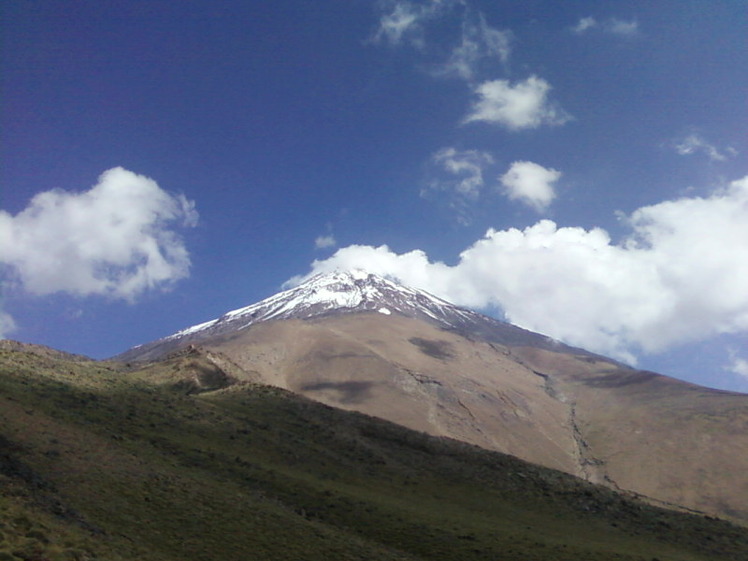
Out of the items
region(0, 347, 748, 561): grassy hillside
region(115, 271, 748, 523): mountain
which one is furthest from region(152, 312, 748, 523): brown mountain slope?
region(0, 347, 748, 561): grassy hillside

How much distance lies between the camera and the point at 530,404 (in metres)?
147

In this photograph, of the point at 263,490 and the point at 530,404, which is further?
the point at 530,404

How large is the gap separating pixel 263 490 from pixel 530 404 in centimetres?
12789

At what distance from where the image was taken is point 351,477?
3609 centimetres

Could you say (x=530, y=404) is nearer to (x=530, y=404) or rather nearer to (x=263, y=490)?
(x=530, y=404)

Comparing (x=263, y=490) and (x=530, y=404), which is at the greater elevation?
(x=530, y=404)

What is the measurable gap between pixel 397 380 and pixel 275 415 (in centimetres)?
9012

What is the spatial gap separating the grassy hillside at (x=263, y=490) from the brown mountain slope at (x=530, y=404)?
158ft

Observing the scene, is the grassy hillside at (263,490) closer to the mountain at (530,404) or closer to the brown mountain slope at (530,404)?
the brown mountain slope at (530,404)

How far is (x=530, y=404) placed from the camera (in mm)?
146750

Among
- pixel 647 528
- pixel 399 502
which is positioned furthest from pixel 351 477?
pixel 647 528

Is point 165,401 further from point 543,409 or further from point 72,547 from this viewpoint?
point 543,409

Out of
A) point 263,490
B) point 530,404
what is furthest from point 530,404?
point 263,490

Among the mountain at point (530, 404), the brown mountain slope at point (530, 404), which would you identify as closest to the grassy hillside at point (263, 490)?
the brown mountain slope at point (530, 404)
